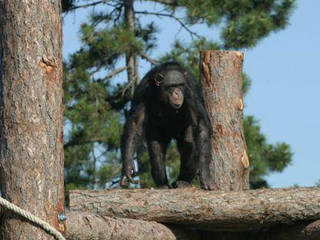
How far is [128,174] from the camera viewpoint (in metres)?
9.66

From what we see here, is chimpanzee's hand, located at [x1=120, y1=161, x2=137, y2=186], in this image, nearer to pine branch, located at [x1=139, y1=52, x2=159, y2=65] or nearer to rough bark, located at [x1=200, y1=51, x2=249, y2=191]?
rough bark, located at [x1=200, y1=51, x2=249, y2=191]

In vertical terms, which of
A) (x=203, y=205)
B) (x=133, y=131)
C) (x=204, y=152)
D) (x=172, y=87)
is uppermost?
(x=172, y=87)

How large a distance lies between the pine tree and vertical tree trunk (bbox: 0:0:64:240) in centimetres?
913

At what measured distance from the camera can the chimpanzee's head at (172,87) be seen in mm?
10039

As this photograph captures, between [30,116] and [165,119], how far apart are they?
13.9 ft

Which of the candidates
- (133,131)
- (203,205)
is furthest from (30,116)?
(133,131)

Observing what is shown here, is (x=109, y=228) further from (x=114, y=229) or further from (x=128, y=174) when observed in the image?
(x=128, y=174)

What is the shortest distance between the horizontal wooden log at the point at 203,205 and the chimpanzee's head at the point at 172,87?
1636mm

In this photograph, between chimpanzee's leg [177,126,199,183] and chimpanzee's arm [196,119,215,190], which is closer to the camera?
chimpanzee's arm [196,119,215,190]

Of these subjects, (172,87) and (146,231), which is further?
(172,87)

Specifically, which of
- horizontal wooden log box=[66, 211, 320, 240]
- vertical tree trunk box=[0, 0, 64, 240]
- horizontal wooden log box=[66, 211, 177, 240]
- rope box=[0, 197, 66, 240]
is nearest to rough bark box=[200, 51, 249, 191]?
horizontal wooden log box=[66, 211, 320, 240]

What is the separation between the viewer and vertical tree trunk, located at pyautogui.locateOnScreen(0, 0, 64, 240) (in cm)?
606

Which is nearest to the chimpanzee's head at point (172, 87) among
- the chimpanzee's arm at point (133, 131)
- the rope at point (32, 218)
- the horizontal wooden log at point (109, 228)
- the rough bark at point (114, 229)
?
the chimpanzee's arm at point (133, 131)

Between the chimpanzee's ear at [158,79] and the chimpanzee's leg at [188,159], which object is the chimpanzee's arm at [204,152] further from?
the chimpanzee's ear at [158,79]
